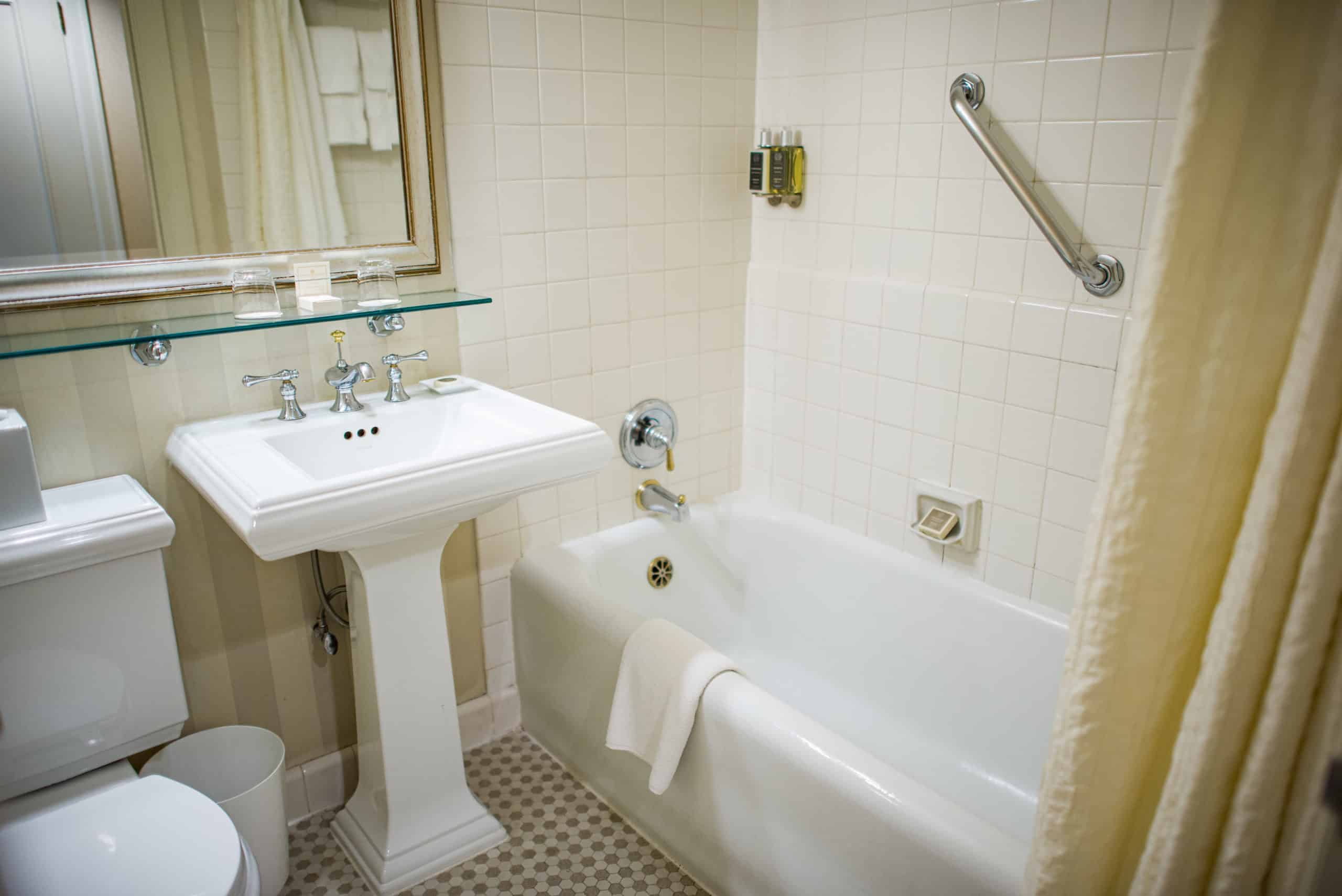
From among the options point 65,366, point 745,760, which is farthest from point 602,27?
point 745,760

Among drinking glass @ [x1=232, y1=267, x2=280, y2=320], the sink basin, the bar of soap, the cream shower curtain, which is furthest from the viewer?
the bar of soap

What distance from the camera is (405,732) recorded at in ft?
5.81

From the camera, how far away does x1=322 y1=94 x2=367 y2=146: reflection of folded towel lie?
5.64 ft

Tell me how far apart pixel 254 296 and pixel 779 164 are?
1.20m

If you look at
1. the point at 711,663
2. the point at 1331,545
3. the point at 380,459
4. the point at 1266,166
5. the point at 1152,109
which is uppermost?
the point at 1152,109

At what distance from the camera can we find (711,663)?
1.63 m

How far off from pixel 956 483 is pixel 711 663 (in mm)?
722

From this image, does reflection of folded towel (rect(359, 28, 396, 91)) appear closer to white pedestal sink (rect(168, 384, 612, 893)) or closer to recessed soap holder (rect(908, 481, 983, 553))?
white pedestal sink (rect(168, 384, 612, 893))

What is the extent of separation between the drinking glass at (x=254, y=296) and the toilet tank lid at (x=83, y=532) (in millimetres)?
347

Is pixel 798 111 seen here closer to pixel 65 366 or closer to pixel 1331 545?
pixel 65 366

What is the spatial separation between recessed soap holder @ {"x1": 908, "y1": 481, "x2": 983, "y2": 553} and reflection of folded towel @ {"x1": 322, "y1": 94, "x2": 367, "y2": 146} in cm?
137

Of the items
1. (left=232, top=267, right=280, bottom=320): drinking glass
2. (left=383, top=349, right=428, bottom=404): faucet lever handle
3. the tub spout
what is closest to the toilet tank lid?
(left=232, top=267, right=280, bottom=320): drinking glass

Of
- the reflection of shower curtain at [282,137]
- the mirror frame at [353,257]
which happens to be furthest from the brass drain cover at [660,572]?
the reflection of shower curtain at [282,137]

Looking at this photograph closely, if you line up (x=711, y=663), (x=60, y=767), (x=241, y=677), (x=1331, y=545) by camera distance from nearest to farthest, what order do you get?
1. (x=1331, y=545)
2. (x=60, y=767)
3. (x=711, y=663)
4. (x=241, y=677)
